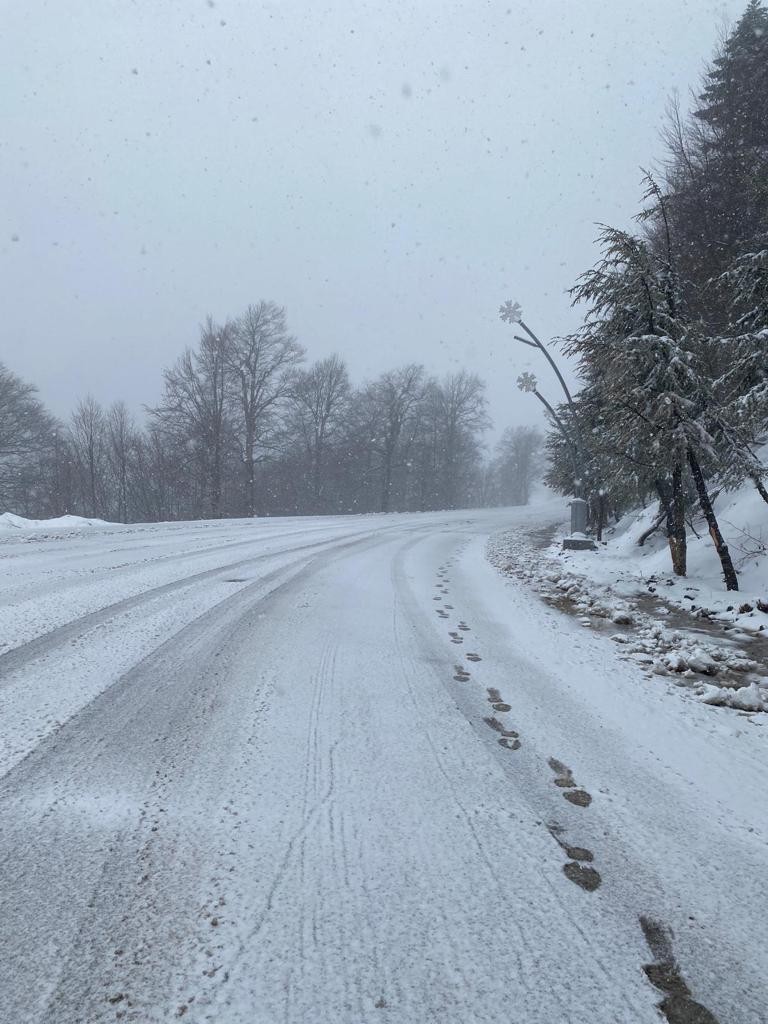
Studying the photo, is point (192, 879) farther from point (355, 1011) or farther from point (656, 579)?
point (656, 579)

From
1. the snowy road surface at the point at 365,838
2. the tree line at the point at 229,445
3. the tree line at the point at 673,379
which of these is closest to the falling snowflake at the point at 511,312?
the tree line at the point at 673,379

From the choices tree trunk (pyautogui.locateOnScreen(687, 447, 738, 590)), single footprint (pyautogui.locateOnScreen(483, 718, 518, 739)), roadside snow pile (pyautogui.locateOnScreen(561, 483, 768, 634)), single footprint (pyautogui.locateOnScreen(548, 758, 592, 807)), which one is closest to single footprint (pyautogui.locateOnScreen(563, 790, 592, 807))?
single footprint (pyautogui.locateOnScreen(548, 758, 592, 807))

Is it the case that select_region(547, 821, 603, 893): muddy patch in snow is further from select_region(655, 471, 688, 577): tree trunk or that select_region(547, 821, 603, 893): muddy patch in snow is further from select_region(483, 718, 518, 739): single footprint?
select_region(655, 471, 688, 577): tree trunk

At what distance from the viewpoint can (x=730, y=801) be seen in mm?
2316

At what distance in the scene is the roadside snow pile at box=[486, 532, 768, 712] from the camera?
3.89 meters

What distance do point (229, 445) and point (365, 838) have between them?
102 ft

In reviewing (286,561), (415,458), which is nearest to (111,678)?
(286,561)

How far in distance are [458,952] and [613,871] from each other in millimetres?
687

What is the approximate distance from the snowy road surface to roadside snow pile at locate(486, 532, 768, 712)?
1.05 ft

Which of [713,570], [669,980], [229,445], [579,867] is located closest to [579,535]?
[713,570]

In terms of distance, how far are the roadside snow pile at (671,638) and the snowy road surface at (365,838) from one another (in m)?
0.32

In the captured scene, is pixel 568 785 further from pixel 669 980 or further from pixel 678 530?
pixel 678 530

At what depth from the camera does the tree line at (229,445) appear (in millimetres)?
31047

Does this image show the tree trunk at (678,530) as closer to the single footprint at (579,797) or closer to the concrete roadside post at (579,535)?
the concrete roadside post at (579,535)
